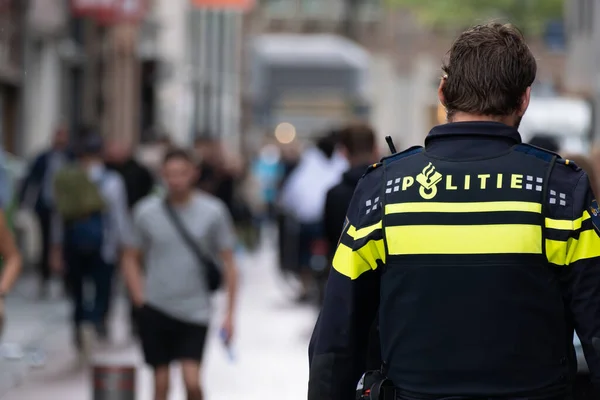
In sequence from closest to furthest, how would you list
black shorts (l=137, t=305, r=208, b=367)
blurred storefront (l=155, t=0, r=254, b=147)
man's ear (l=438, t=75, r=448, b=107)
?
Result: man's ear (l=438, t=75, r=448, b=107) → black shorts (l=137, t=305, r=208, b=367) → blurred storefront (l=155, t=0, r=254, b=147)

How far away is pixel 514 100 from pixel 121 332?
11.7 m

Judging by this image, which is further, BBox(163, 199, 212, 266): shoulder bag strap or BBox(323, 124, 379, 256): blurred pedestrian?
BBox(323, 124, 379, 256): blurred pedestrian

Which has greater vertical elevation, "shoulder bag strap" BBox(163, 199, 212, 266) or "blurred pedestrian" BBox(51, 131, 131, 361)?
"shoulder bag strap" BBox(163, 199, 212, 266)

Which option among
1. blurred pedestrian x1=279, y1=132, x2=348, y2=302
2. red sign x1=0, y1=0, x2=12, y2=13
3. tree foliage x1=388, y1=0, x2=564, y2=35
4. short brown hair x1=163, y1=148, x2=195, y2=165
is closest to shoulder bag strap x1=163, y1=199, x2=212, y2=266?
short brown hair x1=163, y1=148, x2=195, y2=165

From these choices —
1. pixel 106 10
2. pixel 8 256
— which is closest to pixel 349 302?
pixel 8 256

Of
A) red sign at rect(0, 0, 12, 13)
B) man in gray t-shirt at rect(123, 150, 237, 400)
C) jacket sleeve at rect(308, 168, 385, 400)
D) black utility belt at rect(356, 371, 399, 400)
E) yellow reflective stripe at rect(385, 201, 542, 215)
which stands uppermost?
red sign at rect(0, 0, 12, 13)

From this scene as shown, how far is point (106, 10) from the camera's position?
21719 millimetres

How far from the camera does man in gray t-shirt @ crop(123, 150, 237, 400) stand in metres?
8.04

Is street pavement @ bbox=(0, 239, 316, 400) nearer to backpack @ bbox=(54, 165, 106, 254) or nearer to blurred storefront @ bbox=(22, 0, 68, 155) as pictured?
backpack @ bbox=(54, 165, 106, 254)

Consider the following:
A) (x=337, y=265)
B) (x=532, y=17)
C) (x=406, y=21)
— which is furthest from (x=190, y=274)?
(x=406, y=21)

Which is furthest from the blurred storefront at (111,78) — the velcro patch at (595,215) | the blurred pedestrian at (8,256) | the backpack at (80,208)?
the velcro patch at (595,215)

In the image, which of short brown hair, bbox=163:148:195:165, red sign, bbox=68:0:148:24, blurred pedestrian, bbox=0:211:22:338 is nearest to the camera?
blurred pedestrian, bbox=0:211:22:338

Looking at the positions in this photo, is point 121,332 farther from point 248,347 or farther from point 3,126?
point 3,126

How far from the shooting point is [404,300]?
3578 mm
